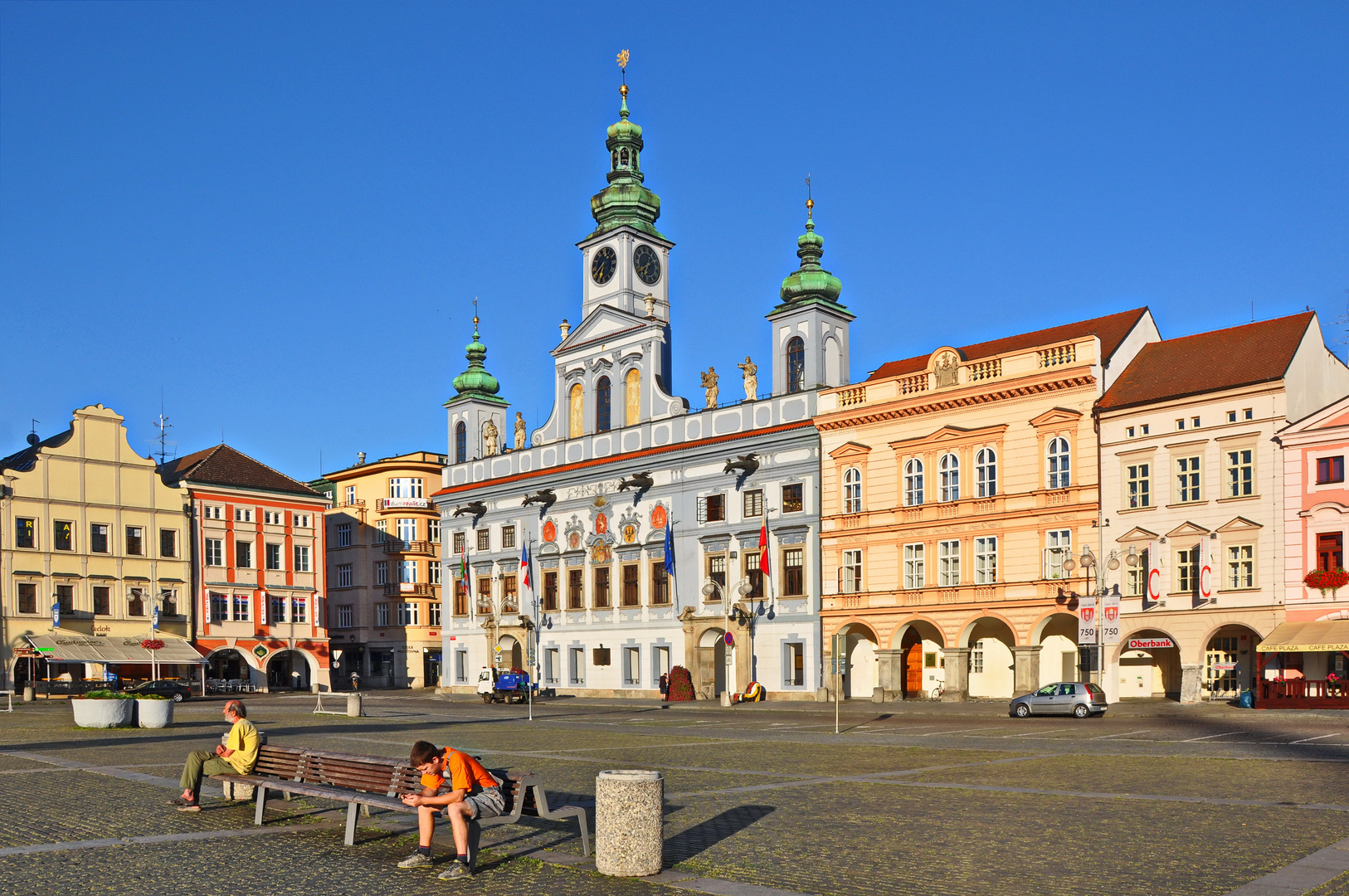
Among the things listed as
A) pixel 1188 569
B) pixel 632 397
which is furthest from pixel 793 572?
pixel 1188 569

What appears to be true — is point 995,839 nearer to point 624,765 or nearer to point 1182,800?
point 1182,800

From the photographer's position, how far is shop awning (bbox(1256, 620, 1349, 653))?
127 feet

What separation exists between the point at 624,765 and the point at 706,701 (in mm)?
35619

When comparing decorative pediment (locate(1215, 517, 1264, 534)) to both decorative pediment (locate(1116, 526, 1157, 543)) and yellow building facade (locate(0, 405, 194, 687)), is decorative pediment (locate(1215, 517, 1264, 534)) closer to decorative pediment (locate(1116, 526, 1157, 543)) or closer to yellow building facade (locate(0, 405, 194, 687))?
decorative pediment (locate(1116, 526, 1157, 543))

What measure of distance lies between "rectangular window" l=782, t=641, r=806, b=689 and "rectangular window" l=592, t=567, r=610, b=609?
11600mm

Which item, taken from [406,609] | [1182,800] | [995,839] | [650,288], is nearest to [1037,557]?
[650,288]

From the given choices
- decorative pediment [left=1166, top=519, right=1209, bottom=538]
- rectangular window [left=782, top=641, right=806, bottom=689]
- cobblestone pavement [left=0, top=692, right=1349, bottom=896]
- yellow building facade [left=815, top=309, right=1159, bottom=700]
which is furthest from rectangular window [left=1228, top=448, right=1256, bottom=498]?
rectangular window [left=782, top=641, right=806, bottom=689]

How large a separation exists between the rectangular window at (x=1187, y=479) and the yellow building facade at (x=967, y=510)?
2816 mm

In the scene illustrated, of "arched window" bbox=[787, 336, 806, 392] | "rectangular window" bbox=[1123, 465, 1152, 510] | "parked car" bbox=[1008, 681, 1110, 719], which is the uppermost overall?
"arched window" bbox=[787, 336, 806, 392]

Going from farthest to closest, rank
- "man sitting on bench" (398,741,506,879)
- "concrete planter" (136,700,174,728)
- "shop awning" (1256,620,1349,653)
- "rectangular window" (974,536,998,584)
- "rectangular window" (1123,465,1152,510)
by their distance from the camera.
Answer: "rectangular window" (974,536,998,584) → "rectangular window" (1123,465,1152,510) → "shop awning" (1256,620,1349,653) → "concrete planter" (136,700,174,728) → "man sitting on bench" (398,741,506,879)

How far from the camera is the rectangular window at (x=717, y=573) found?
57938 millimetres

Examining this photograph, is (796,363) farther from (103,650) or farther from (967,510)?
(103,650)

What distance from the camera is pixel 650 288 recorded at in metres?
65.2

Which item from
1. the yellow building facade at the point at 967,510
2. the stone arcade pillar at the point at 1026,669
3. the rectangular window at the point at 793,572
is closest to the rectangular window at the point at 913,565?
the yellow building facade at the point at 967,510
